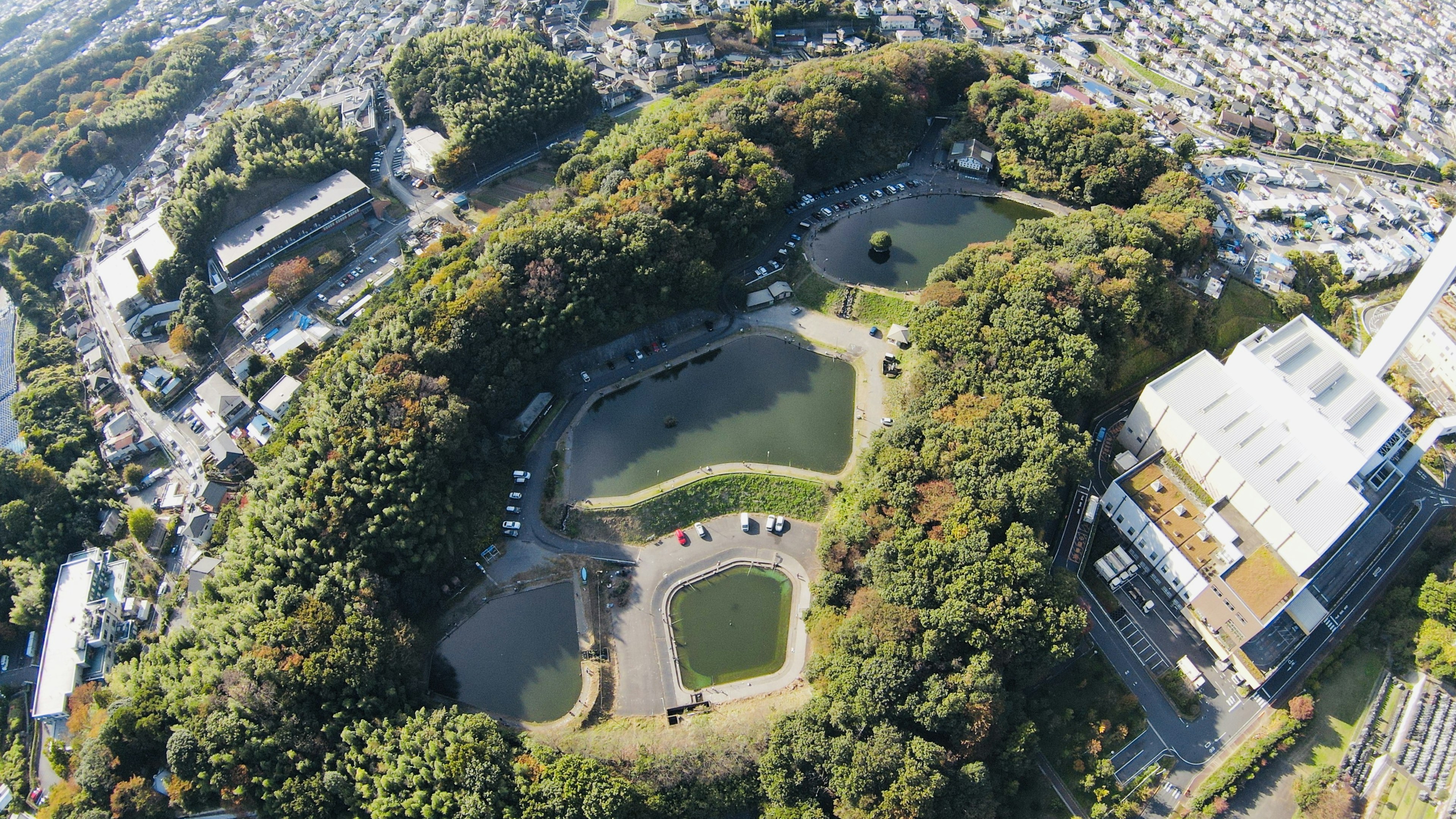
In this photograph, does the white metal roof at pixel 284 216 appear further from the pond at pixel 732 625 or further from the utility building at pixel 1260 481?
the utility building at pixel 1260 481

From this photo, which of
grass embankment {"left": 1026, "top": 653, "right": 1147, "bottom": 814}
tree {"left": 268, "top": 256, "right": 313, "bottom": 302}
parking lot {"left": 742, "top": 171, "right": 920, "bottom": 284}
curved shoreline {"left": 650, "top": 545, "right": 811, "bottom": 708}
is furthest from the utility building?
tree {"left": 268, "top": 256, "right": 313, "bottom": 302}

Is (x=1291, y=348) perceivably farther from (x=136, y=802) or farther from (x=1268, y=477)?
(x=136, y=802)

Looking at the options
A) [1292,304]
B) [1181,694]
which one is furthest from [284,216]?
[1292,304]

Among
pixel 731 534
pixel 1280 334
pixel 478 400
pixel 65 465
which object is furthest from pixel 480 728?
pixel 1280 334

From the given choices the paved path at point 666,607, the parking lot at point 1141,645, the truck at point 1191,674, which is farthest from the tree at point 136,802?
the truck at point 1191,674

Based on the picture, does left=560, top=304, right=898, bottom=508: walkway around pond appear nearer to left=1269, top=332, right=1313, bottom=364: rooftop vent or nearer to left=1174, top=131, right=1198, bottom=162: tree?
left=1269, top=332, right=1313, bottom=364: rooftop vent
